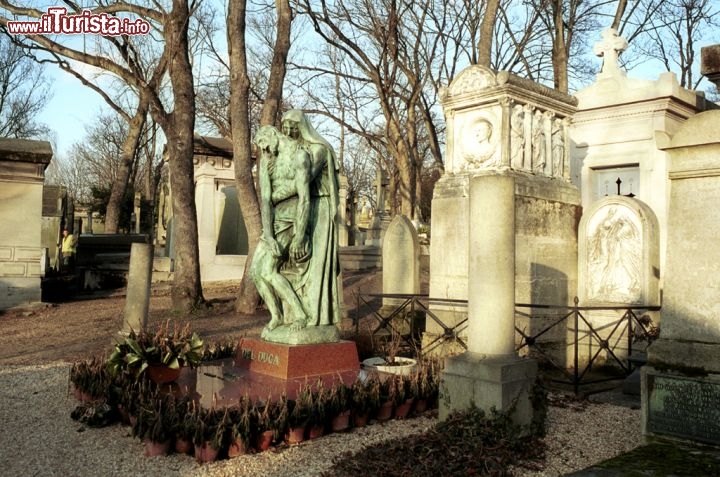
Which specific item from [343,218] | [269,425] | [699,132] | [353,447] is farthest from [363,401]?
[343,218]

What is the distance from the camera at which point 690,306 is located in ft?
15.1

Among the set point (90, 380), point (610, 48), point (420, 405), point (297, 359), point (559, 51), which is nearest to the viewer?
point (420, 405)

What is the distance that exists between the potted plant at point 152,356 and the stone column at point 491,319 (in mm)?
2726

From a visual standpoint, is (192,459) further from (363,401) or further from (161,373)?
(161,373)

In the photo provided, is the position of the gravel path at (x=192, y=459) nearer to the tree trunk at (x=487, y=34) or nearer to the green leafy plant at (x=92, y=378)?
the green leafy plant at (x=92, y=378)

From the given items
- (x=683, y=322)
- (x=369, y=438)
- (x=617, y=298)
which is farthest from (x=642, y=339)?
(x=369, y=438)

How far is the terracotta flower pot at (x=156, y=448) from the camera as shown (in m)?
5.00

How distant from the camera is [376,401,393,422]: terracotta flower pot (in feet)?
19.7

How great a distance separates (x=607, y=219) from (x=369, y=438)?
5.66 metres

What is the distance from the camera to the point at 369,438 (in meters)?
5.48

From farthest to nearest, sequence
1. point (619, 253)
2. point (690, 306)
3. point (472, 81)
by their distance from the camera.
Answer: point (619, 253) → point (472, 81) → point (690, 306)

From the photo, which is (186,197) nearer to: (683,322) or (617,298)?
(617,298)

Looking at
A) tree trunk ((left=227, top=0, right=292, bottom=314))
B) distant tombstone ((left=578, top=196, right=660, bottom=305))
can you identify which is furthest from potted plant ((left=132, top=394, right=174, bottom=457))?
tree trunk ((left=227, top=0, right=292, bottom=314))

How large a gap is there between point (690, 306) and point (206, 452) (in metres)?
3.71
